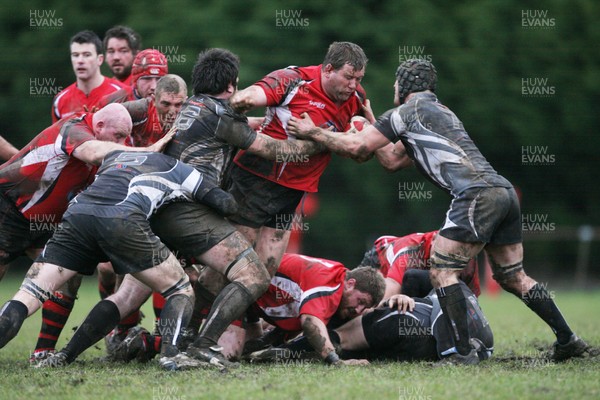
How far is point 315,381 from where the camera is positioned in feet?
16.1

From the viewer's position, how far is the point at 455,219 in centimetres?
576

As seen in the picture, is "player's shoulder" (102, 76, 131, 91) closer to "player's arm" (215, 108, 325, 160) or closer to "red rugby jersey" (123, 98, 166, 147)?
"red rugby jersey" (123, 98, 166, 147)

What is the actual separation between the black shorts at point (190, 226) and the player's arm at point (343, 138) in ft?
3.38

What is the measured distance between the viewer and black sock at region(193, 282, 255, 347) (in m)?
5.64

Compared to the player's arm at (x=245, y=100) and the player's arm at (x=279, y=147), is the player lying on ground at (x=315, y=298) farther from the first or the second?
the player's arm at (x=245, y=100)

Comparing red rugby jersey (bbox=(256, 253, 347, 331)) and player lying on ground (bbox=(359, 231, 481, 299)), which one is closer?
red rugby jersey (bbox=(256, 253, 347, 331))

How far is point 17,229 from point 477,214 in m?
3.44

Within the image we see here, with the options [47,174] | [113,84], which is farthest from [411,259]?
[113,84]

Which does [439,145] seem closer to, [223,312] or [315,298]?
[315,298]

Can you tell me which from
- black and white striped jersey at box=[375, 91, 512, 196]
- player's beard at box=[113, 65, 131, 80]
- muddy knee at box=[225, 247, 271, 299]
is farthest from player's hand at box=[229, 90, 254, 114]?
player's beard at box=[113, 65, 131, 80]

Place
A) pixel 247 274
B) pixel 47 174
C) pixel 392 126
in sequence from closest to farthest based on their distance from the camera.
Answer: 1. pixel 247 274
2. pixel 392 126
3. pixel 47 174

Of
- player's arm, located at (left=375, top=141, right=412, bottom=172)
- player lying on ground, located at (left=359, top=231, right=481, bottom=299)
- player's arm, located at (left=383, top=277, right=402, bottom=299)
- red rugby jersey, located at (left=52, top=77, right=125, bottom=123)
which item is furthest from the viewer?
red rugby jersey, located at (left=52, top=77, right=125, bottom=123)

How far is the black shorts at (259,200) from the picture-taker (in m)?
6.48

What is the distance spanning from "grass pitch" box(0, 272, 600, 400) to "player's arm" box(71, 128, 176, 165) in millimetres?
1427
